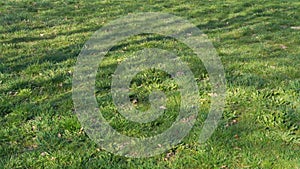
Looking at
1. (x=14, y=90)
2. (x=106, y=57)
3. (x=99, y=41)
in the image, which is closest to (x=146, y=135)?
(x=14, y=90)

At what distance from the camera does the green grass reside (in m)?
5.45

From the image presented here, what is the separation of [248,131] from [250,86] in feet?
5.42

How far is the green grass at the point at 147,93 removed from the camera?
5453 millimetres

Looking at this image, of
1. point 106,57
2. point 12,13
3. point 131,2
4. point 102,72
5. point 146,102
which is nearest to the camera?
point 146,102

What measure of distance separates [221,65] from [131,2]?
359 inches

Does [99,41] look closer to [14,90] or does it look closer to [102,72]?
[102,72]

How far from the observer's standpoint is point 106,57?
9.49m

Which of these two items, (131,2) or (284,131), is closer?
(284,131)

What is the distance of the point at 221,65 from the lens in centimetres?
871

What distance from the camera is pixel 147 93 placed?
735 centimetres

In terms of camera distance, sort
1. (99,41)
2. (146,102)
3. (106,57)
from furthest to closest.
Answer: (99,41) → (106,57) → (146,102)

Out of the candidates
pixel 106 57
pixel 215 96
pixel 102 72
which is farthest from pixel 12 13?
pixel 215 96

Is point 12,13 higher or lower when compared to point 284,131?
higher

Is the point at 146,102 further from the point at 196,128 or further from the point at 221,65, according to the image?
the point at 221,65
